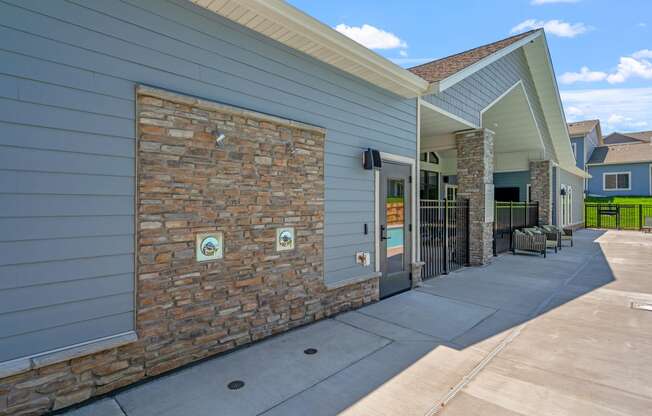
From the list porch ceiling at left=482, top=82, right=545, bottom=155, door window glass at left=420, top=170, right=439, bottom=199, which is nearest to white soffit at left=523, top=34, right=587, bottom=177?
porch ceiling at left=482, top=82, right=545, bottom=155

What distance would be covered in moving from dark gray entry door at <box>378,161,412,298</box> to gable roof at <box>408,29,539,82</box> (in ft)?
7.12

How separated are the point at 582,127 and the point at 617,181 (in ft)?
16.2

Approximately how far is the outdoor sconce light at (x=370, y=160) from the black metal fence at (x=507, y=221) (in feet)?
21.4

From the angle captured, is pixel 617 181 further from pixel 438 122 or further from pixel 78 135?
pixel 78 135

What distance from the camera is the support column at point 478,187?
8844mm

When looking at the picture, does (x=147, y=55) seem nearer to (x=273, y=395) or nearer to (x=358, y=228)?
(x=273, y=395)

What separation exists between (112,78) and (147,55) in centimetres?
41

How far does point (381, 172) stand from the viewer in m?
5.85

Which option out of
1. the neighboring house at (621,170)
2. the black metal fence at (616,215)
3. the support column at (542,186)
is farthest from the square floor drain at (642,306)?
the neighboring house at (621,170)

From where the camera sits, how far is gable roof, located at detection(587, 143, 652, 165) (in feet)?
81.8

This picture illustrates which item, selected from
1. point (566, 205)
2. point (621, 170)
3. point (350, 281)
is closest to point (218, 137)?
point (350, 281)

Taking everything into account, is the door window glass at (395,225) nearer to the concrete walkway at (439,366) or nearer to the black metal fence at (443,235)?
the concrete walkway at (439,366)

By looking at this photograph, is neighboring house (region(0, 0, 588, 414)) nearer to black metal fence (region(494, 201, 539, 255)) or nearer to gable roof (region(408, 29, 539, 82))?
gable roof (region(408, 29, 539, 82))

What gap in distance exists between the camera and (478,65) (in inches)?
304
